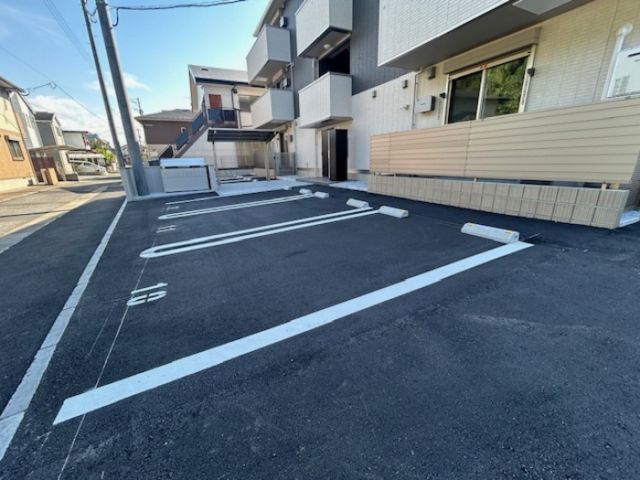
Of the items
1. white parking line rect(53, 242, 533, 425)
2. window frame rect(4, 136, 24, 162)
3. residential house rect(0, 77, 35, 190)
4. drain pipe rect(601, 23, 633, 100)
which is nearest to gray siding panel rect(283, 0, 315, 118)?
drain pipe rect(601, 23, 633, 100)

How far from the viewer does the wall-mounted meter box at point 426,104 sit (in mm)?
6285

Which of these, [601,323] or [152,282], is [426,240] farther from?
[152,282]

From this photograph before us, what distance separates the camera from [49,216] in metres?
6.49

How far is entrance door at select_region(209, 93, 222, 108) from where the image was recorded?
679 inches

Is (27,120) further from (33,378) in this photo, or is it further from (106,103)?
→ (33,378)

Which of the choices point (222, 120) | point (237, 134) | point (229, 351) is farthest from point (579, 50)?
point (222, 120)

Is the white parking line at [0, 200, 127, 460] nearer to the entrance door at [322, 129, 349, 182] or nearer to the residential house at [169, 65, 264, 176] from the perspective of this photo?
the entrance door at [322, 129, 349, 182]

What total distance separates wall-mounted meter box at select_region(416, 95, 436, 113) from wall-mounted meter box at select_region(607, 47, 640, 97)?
3.24 m

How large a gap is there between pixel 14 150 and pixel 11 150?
0.38 metres

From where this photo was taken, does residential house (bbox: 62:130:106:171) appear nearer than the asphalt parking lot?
No

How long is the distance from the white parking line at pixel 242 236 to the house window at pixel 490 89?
10.3ft

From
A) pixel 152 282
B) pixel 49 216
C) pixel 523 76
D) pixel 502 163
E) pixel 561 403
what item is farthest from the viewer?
pixel 49 216

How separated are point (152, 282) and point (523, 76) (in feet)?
21.7

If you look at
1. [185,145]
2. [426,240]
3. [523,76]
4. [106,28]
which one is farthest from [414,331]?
[185,145]
